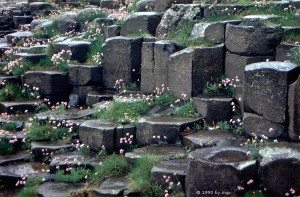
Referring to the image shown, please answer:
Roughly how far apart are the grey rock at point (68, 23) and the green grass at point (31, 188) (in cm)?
620

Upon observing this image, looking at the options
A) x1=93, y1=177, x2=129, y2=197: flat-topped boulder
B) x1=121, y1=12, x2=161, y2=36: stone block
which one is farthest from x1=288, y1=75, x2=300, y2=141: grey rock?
x1=121, y1=12, x2=161, y2=36: stone block

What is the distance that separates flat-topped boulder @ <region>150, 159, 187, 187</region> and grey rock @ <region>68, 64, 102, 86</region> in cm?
410

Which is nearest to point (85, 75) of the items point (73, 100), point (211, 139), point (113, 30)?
point (73, 100)

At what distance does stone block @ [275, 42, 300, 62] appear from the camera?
9.20 meters

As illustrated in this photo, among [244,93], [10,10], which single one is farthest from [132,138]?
[10,10]

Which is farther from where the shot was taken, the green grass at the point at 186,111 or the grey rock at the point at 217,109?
the green grass at the point at 186,111

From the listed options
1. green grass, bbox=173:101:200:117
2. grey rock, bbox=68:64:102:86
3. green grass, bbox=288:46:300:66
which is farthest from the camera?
grey rock, bbox=68:64:102:86

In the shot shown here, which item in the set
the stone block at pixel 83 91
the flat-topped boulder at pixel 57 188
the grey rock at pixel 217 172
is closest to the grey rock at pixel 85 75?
the stone block at pixel 83 91

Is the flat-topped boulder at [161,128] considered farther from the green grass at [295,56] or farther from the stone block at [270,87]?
the green grass at [295,56]

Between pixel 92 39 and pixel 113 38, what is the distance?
145 cm

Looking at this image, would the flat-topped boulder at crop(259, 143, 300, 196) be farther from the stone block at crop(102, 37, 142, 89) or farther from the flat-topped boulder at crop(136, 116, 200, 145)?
the stone block at crop(102, 37, 142, 89)

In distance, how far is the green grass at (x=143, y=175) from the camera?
8102 mm

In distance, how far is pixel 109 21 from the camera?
528 inches

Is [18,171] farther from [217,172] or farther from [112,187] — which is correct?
[217,172]
